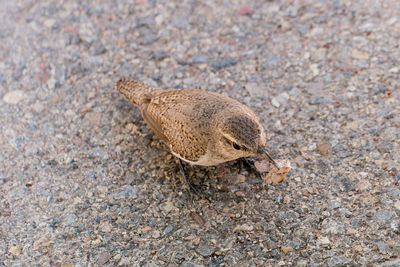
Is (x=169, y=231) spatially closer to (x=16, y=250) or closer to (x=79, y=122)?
(x=16, y=250)

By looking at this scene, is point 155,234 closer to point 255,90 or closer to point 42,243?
point 42,243

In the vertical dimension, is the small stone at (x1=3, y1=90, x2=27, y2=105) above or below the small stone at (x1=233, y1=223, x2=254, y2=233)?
above

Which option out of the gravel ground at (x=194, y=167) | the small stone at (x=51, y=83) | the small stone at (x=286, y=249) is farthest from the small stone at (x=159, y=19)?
the small stone at (x=286, y=249)

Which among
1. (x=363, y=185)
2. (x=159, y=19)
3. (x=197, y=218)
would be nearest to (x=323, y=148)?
(x=363, y=185)

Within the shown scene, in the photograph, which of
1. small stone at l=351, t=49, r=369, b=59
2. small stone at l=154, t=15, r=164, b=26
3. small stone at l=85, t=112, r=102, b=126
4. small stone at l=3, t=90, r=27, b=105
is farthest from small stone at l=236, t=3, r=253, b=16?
small stone at l=3, t=90, r=27, b=105

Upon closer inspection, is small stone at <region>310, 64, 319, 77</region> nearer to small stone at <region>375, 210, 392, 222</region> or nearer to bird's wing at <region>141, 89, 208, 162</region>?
bird's wing at <region>141, 89, 208, 162</region>

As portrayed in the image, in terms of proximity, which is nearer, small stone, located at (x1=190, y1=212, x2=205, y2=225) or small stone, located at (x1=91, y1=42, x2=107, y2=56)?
small stone, located at (x1=190, y1=212, x2=205, y2=225)

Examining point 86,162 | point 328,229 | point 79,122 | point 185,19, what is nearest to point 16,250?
point 86,162
